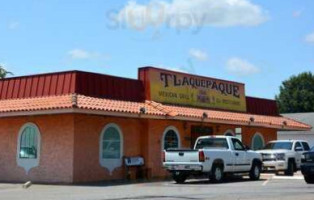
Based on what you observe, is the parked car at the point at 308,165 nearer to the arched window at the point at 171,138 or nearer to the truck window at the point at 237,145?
the truck window at the point at 237,145

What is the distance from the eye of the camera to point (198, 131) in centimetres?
3114

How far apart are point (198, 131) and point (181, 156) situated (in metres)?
7.45

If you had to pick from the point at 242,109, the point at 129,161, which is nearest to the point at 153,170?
the point at 129,161

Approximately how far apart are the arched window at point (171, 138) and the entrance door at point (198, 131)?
Answer: 118 cm

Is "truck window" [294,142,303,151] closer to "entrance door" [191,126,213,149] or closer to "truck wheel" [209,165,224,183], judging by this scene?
"entrance door" [191,126,213,149]

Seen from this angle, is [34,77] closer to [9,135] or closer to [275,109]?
[9,135]

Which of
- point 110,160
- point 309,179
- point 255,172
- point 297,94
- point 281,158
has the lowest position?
point 309,179

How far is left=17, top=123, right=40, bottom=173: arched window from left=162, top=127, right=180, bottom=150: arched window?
21.0ft

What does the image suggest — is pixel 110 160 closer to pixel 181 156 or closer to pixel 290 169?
pixel 181 156

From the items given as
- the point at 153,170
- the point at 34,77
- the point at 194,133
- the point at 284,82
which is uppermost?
the point at 284,82

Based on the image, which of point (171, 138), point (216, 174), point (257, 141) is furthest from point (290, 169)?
point (257, 141)

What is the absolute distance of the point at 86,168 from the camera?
24859 mm

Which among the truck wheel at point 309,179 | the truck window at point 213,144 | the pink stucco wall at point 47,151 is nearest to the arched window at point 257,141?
the truck window at point 213,144

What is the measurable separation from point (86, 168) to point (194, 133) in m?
7.84
